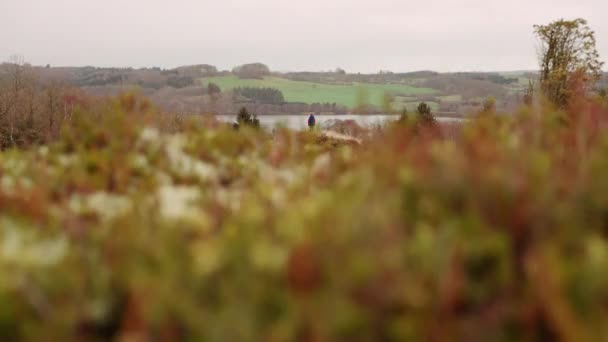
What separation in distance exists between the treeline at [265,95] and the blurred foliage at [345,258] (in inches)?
3673

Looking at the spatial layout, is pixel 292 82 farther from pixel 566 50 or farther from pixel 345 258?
pixel 345 258

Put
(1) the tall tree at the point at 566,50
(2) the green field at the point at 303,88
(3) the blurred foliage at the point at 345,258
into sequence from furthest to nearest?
(2) the green field at the point at 303,88 < (1) the tall tree at the point at 566,50 < (3) the blurred foliage at the point at 345,258

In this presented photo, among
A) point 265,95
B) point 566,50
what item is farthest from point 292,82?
point 566,50

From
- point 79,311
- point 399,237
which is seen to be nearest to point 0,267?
point 79,311

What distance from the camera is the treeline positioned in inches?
3831

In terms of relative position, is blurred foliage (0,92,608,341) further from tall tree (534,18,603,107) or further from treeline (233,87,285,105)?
treeline (233,87,285,105)

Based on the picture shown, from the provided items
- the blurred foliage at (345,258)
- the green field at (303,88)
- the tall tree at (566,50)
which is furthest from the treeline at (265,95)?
the blurred foliage at (345,258)

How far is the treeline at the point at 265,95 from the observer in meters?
97.3

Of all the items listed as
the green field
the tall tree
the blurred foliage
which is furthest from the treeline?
the blurred foliage

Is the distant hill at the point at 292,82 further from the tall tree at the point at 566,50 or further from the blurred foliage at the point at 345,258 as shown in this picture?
the blurred foliage at the point at 345,258

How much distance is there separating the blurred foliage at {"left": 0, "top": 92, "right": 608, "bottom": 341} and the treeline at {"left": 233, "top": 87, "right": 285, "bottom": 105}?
93295 millimetres

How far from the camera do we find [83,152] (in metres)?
3.34

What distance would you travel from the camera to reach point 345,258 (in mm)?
1607

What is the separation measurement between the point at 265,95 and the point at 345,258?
101 m
